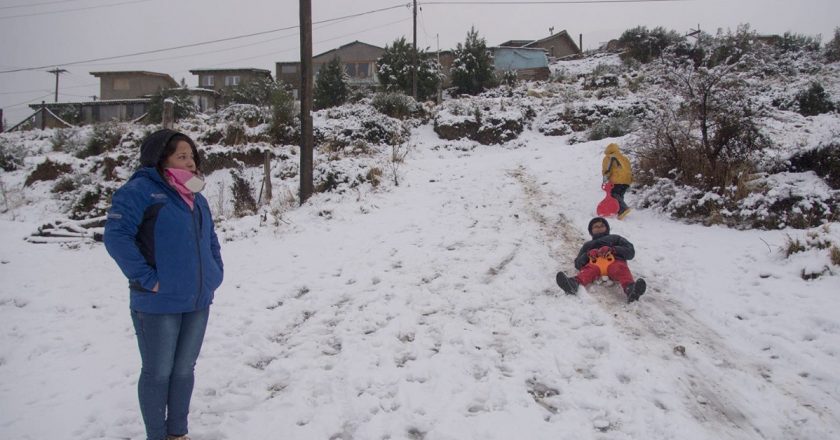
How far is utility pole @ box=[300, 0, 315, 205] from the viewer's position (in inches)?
389

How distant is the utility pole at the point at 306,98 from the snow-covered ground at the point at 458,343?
10.6 ft

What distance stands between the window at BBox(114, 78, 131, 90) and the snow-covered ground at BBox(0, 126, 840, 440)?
152ft

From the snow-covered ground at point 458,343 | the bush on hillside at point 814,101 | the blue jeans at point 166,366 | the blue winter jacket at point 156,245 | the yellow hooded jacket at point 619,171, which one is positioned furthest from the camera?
the bush on hillside at point 814,101

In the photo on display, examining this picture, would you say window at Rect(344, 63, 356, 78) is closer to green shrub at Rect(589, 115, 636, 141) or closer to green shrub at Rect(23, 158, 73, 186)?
green shrub at Rect(23, 158, 73, 186)

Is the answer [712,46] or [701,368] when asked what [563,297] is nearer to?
[701,368]

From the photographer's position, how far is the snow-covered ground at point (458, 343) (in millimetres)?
3053

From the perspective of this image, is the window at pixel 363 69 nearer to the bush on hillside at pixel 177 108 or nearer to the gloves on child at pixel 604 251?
the bush on hillside at pixel 177 108

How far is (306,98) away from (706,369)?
29.6 ft

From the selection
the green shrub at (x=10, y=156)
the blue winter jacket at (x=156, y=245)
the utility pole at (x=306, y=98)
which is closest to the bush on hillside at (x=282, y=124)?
the utility pole at (x=306, y=98)

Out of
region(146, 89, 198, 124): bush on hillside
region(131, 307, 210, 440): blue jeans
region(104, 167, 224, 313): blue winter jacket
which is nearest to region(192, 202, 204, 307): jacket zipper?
region(104, 167, 224, 313): blue winter jacket

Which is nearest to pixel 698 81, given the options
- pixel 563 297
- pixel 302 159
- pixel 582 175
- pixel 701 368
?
pixel 582 175

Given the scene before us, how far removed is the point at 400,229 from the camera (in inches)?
305

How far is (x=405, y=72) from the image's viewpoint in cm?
2605

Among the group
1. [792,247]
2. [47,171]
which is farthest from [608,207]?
[47,171]
